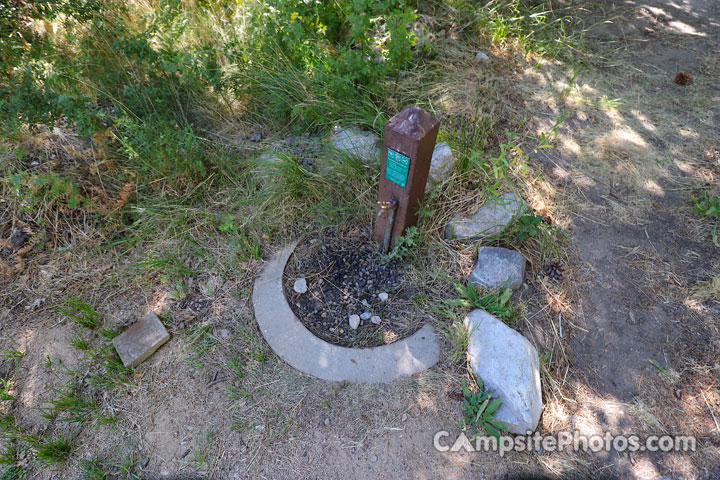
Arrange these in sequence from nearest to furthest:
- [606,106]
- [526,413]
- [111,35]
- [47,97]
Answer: [526,413] < [47,97] < [111,35] < [606,106]

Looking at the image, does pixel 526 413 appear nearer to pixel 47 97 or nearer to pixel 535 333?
pixel 535 333

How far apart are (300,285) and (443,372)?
3.30 feet

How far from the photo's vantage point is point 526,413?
73.2 inches

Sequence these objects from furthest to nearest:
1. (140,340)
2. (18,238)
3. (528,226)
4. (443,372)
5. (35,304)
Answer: (18,238) → (35,304) → (528,226) → (140,340) → (443,372)

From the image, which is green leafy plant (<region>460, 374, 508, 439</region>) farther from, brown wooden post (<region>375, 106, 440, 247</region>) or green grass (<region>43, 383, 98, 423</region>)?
green grass (<region>43, 383, 98, 423</region>)

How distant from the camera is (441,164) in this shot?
2715mm

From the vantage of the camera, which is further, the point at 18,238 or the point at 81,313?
the point at 18,238

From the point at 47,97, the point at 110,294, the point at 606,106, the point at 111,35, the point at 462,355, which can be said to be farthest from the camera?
the point at 606,106

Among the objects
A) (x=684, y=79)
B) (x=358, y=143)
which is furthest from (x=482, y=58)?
(x=684, y=79)

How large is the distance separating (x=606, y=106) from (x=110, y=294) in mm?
4247

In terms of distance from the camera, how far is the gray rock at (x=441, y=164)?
2717 millimetres

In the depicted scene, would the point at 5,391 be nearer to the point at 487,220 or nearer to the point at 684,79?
the point at 487,220

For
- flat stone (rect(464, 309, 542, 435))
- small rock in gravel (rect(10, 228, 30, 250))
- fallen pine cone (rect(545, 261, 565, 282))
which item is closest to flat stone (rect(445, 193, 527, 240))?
fallen pine cone (rect(545, 261, 565, 282))

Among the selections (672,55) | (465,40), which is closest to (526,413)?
(465,40)
